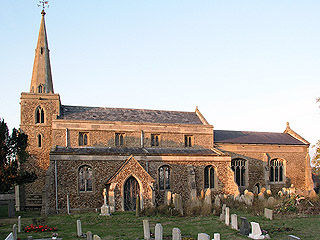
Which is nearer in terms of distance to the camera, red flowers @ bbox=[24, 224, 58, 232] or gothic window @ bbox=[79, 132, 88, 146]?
red flowers @ bbox=[24, 224, 58, 232]

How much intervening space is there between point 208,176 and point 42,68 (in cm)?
1804

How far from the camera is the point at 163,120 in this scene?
35.2 metres

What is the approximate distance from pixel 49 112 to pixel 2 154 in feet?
27.6

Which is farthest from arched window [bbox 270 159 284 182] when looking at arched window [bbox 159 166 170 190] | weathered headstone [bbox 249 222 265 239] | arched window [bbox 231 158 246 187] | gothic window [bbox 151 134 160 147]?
weathered headstone [bbox 249 222 265 239]

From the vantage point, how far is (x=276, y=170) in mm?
37781

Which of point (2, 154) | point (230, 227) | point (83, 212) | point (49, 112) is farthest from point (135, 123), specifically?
point (230, 227)

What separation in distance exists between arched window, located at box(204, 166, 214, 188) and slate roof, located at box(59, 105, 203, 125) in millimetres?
5762

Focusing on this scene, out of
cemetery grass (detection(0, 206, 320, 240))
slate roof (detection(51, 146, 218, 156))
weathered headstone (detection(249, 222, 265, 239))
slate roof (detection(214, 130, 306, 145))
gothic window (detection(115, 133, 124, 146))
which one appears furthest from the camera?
slate roof (detection(214, 130, 306, 145))

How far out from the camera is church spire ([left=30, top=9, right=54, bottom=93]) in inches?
1310

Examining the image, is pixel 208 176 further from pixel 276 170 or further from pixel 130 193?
pixel 276 170

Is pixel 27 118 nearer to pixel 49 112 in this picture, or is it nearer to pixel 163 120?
pixel 49 112

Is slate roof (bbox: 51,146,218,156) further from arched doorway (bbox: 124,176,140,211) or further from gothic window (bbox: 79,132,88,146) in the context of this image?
arched doorway (bbox: 124,176,140,211)

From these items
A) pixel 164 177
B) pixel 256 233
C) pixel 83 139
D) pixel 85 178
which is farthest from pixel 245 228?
pixel 83 139

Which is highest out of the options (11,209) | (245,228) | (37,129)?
(37,129)
